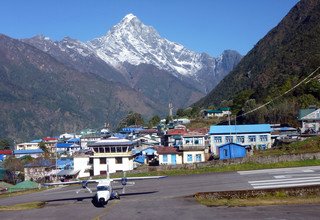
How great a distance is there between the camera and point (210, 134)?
63531 mm

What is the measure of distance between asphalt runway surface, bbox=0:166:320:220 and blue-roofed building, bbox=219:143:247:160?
535 inches

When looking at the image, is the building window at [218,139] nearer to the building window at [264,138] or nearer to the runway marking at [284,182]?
the building window at [264,138]

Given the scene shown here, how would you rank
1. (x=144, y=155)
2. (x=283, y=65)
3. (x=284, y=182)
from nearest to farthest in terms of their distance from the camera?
(x=284, y=182)
(x=144, y=155)
(x=283, y=65)

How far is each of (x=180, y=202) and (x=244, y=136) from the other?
36299 mm

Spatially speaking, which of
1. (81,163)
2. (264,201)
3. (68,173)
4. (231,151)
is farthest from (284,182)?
(81,163)

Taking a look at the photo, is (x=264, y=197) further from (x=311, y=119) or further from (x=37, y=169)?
(x=37, y=169)

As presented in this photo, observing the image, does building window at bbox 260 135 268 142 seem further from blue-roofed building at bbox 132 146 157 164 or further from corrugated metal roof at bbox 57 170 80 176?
corrugated metal roof at bbox 57 170 80 176

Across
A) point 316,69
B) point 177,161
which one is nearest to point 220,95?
point 316,69

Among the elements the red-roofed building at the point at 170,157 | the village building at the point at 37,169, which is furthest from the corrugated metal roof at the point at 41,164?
the red-roofed building at the point at 170,157

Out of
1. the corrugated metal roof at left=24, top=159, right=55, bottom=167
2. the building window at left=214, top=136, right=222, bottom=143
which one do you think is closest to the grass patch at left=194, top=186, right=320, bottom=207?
the building window at left=214, top=136, right=222, bottom=143

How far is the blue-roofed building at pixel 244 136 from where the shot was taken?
62438 millimetres

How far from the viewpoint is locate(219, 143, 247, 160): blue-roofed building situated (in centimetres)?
5369

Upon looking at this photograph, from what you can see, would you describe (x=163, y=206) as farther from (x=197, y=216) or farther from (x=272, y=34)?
(x=272, y=34)

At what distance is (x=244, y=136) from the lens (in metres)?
62.8
